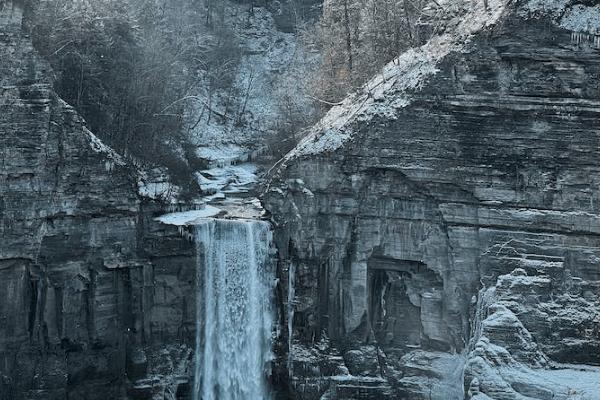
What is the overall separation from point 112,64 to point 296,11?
19.0 m

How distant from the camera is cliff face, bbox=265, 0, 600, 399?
19.5 meters

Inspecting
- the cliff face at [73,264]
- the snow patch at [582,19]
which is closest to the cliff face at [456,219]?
the snow patch at [582,19]

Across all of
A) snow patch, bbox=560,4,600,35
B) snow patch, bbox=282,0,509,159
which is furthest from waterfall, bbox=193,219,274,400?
snow patch, bbox=560,4,600,35

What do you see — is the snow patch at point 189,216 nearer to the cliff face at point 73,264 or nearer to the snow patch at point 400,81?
the cliff face at point 73,264

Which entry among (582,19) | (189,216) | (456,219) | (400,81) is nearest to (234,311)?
(189,216)

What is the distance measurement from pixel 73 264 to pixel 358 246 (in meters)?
8.93

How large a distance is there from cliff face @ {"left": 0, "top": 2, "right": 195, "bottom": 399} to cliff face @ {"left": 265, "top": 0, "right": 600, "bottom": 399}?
4257mm

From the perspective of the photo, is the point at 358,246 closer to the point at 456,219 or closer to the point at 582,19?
the point at 456,219

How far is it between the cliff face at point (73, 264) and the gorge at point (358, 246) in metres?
0.06

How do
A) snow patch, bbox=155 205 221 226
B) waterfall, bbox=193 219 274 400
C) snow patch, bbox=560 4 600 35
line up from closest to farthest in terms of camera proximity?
snow patch, bbox=560 4 600 35 → waterfall, bbox=193 219 274 400 → snow patch, bbox=155 205 221 226

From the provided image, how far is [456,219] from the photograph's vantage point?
20938mm

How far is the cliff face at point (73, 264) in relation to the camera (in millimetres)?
21438

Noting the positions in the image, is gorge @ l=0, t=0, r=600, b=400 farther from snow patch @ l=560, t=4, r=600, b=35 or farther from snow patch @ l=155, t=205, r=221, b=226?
snow patch @ l=155, t=205, r=221, b=226

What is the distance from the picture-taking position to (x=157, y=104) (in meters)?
30.7
